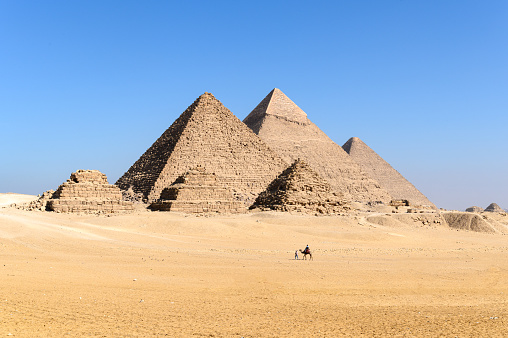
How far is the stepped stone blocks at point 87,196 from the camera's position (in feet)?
94.7

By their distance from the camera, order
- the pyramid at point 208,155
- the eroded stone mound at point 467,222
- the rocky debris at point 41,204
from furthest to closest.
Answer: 1. the pyramid at point 208,155
2. the eroded stone mound at point 467,222
3. the rocky debris at point 41,204

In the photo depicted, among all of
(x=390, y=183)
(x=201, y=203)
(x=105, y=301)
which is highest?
(x=390, y=183)

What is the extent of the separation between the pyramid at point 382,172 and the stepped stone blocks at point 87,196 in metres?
61.1

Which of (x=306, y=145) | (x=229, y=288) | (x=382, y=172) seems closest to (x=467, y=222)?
(x=229, y=288)

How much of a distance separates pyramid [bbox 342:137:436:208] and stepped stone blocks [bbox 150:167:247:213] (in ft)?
175

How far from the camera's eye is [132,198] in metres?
48.5

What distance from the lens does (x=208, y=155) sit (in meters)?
54.8

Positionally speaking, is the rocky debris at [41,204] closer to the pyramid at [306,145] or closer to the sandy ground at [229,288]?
the sandy ground at [229,288]

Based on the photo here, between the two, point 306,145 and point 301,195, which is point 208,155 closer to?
point 301,195

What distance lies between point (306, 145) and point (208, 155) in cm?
2622

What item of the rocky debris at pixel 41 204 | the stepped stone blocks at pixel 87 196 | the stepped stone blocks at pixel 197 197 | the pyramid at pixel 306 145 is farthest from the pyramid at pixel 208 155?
the stepped stone blocks at pixel 87 196

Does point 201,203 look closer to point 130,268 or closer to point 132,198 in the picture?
point 132,198

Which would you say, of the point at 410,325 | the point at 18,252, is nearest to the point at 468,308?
the point at 410,325

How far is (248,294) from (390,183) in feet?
269
